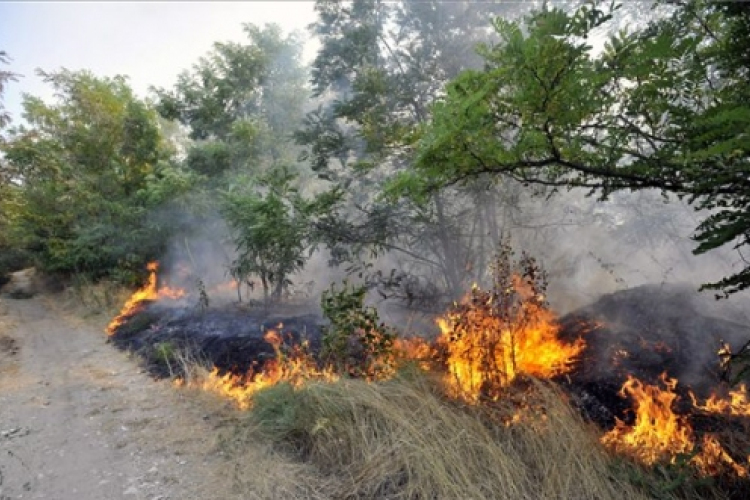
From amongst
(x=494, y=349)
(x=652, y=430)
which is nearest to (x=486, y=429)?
(x=494, y=349)

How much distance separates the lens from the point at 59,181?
16.0 m

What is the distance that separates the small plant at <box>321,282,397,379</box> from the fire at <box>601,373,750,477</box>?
8.67 ft

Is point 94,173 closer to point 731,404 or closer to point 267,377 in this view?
point 267,377

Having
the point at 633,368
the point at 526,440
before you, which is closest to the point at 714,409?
the point at 633,368

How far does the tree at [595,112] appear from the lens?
2143 mm

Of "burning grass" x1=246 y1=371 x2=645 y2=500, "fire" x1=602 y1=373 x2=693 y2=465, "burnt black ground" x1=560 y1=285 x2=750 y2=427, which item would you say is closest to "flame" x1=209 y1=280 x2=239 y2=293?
"burning grass" x1=246 y1=371 x2=645 y2=500

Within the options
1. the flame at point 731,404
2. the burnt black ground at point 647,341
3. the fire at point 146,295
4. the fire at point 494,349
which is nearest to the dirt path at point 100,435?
the fire at point 146,295

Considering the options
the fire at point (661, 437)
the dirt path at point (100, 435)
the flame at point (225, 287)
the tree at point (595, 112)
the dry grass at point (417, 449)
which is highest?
the flame at point (225, 287)

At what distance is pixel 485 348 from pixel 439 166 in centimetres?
336

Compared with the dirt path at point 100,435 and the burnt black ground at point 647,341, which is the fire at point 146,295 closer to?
the dirt path at point 100,435

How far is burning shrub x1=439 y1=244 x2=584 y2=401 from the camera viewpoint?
5312 millimetres

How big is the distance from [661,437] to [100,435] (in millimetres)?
6545

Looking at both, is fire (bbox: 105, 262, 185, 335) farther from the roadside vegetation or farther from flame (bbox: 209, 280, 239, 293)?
flame (bbox: 209, 280, 239, 293)

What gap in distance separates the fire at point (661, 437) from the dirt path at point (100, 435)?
12.8 ft
